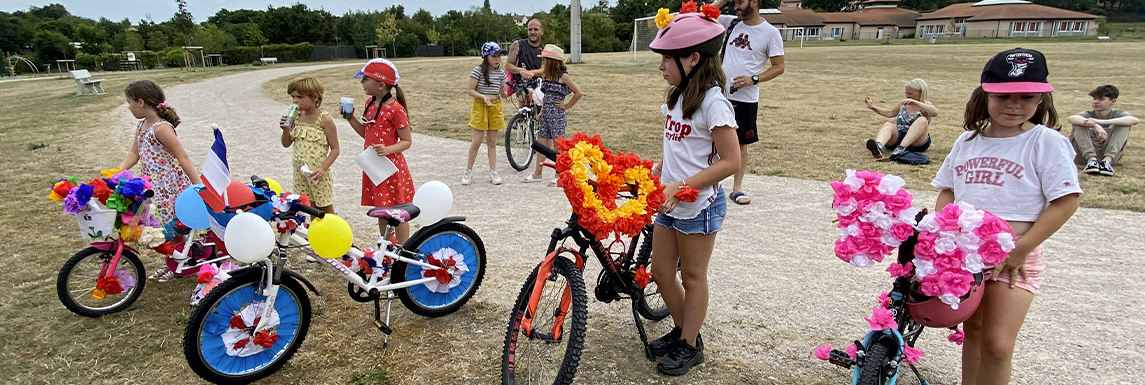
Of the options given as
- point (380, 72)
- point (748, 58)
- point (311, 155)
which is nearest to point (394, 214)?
point (380, 72)

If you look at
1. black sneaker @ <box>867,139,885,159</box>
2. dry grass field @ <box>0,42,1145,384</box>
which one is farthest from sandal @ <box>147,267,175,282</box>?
black sneaker @ <box>867,139,885,159</box>

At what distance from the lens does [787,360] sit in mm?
3527

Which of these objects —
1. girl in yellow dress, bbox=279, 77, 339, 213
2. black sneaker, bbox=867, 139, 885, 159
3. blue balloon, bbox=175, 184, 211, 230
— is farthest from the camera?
black sneaker, bbox=867, 139, 885, 159

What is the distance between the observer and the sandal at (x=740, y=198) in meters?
6.70

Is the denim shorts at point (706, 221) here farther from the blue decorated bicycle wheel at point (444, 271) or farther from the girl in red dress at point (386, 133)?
the girl in red dress at point (386, 133)

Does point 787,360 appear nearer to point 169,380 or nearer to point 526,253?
point 526,253

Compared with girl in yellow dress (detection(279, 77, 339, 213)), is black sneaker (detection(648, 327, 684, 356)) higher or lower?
lower

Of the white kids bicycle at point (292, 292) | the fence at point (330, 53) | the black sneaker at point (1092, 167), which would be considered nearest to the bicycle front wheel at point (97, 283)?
the white kids bicycle at point (292, 292)

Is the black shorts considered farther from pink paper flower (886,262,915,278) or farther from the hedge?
the hedge

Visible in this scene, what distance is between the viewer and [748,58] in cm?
588

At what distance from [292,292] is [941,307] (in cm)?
306

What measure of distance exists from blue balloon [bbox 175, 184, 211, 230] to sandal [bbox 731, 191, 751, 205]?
16.4 ft

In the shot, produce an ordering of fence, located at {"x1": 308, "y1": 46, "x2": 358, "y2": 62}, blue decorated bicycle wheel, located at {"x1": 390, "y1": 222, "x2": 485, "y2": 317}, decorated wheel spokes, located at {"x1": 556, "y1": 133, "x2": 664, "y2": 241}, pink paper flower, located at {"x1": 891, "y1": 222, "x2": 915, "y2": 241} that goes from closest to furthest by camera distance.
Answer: pink paper flower, located at {"x1": 891, "y1": 222, "x2": 915, "y2": 241} → decorated wheel spokes, located at {"x1": 556, "y1": 133, "x2": 664, "y2": 241} → blue decorated bicycle wheel, located at {"x1": 390, "y1": 222, "x2": 485, "y2": 317} → fence, located at {"x1": 308, "y1": 46, "x2": 358, "y2": 62}

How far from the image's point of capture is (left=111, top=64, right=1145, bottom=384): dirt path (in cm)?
344
